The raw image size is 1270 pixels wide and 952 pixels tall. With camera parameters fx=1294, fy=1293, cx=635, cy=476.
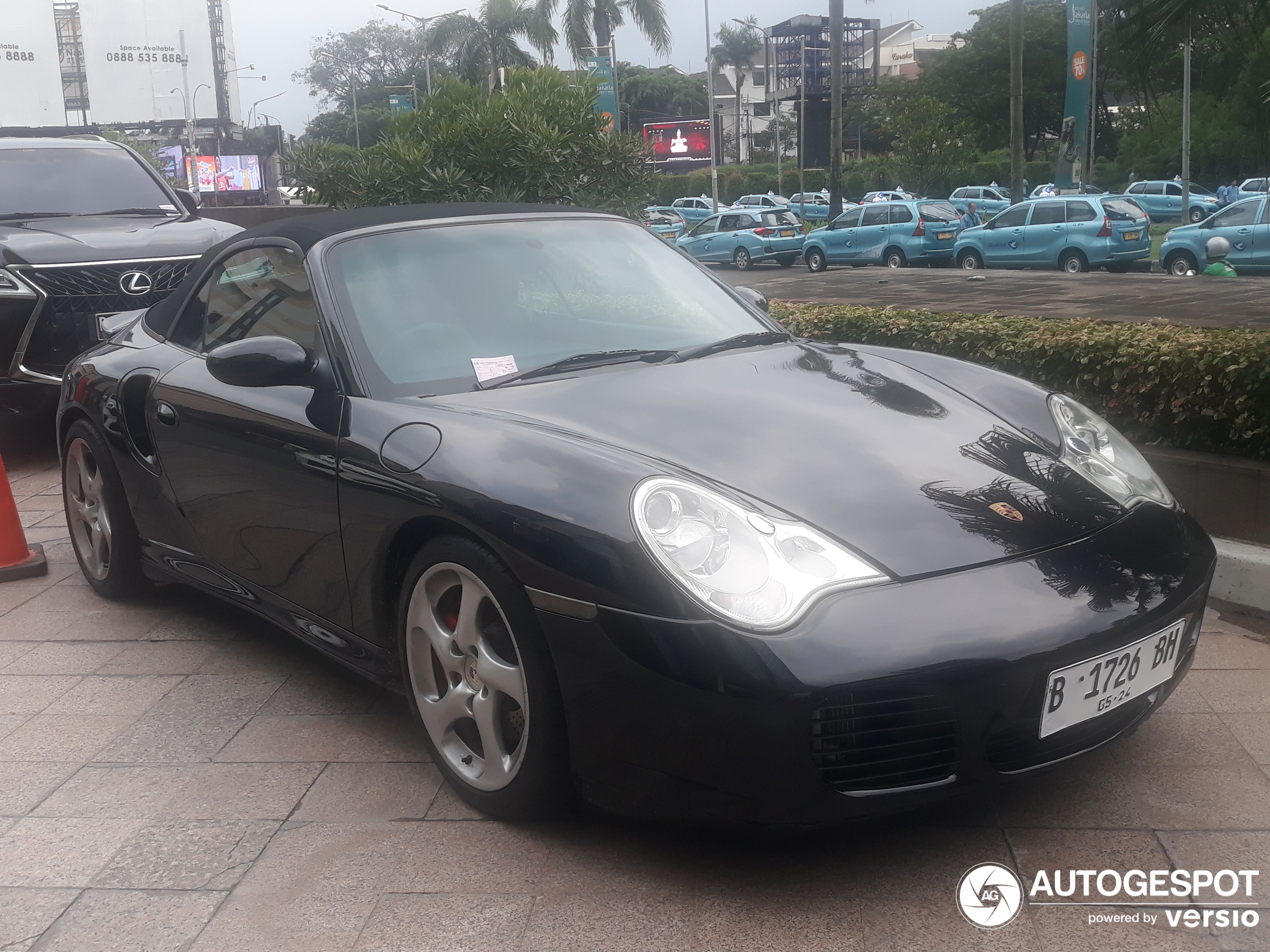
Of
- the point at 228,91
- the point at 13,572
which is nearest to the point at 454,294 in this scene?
the point at 13,572

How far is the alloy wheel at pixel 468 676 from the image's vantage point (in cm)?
281

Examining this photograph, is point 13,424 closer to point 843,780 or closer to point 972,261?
point 843,780

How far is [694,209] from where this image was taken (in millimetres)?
52844

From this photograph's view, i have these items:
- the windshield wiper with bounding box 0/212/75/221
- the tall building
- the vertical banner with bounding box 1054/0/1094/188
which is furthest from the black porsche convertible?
the tall building

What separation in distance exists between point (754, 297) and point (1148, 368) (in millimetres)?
1630

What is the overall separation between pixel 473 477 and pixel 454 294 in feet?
3.06

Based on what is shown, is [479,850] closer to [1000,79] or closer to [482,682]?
[482,682]

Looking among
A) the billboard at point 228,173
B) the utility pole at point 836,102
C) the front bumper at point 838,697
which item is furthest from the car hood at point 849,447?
the billboard at point 228,173

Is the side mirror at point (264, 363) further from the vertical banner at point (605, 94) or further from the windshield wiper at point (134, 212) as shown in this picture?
the vertical banner at point (605, 94)

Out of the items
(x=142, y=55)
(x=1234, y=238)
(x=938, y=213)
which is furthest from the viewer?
(x=142, y=55)

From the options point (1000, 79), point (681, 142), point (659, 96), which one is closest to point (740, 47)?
point (659, 96)

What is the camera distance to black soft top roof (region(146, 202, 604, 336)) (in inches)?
150

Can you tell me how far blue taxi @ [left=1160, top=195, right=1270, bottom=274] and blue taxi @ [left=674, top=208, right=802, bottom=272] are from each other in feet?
34.2

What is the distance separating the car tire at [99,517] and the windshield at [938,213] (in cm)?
2509
